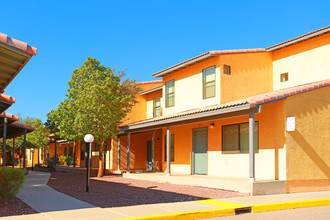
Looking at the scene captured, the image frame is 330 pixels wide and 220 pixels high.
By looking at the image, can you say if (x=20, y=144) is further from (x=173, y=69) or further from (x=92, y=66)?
(x=173, y=69)

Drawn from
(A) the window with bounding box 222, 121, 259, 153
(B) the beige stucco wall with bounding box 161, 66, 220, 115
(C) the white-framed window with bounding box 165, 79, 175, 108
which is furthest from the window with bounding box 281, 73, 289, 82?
(C) the white-framed window with bounding box 165, 79, 175, 108

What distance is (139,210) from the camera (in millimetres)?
8492

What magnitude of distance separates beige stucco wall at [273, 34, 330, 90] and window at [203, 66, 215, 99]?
3.26 m

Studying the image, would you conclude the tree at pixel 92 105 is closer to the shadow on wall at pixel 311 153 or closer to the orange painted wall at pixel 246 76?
the orange painted wall at pixel 246 76

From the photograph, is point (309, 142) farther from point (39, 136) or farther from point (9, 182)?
point (39, 136)

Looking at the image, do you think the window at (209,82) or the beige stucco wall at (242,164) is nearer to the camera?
the beige stucco wall at (242,164)

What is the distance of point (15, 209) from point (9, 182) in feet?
2.46

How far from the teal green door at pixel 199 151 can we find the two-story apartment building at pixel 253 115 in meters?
0.05

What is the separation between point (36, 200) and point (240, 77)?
1064cm

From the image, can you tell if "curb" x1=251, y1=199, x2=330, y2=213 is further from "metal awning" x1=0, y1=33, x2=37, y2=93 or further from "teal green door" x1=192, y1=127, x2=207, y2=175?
"teal green door" x1=192, y1=127, x2=207, y2=175

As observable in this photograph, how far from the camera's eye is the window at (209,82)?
16.8 m

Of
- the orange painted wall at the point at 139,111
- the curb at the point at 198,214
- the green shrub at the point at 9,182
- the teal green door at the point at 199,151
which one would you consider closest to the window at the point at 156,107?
the orange painted wall at the point at 139,111

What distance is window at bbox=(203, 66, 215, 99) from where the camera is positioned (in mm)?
16781

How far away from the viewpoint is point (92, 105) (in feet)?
58.5
